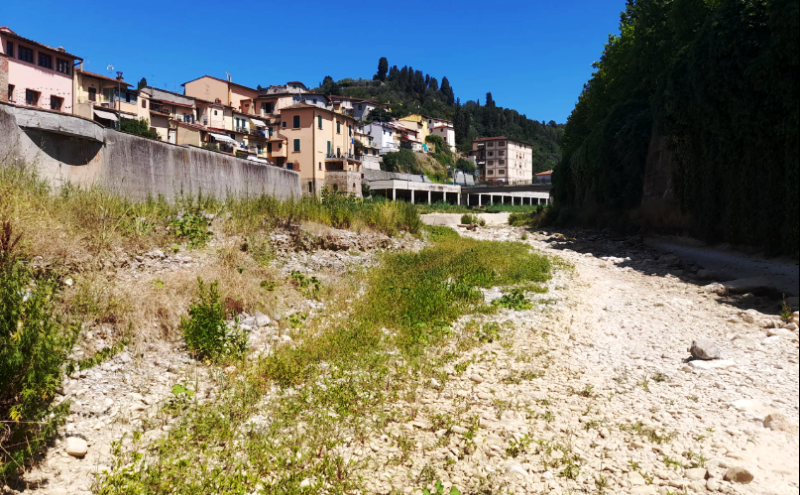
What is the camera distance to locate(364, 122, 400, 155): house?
3172 inches

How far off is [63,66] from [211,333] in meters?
45.8

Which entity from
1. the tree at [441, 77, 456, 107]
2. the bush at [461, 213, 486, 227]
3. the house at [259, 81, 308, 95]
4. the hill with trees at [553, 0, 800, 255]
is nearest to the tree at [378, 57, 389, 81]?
the tree at [441, 77, 456, 107]

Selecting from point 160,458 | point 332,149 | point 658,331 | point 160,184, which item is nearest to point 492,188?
point 332,149

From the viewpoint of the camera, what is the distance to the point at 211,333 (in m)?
5.61

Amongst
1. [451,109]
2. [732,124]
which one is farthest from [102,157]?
[451,109]

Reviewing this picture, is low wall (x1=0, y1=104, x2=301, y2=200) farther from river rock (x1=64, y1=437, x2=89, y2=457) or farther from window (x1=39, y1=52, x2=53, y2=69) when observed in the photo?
window (x1=39, y1=52, x2=53, y2=69)

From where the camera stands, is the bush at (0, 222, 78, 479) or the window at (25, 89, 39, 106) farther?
the window at (25, 89, 39, 106)

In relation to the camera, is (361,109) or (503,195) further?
(361,109)

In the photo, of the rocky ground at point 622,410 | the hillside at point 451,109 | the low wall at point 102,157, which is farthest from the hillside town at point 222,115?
the hillside at point 451,109

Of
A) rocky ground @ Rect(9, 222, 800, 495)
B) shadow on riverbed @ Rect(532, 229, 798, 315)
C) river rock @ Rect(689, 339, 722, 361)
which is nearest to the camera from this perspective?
rocky ground @ Rect(9, 222, 800, 495)

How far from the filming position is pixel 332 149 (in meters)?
53.8

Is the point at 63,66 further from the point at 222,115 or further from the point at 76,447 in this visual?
the point at 76,447

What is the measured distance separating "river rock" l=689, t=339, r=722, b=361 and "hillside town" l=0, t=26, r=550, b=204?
17674 millimetres

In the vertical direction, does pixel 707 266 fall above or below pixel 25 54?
below
